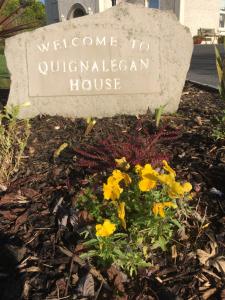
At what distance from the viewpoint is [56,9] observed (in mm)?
35000

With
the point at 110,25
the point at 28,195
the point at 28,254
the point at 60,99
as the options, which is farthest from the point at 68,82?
the point at 28,254

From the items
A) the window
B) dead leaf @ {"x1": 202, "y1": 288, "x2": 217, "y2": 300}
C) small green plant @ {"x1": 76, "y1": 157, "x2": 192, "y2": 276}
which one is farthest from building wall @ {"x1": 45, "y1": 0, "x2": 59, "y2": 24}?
dead leaf @ {"x1": 202, "y1": 288, "x2": 217, "y2": 300}

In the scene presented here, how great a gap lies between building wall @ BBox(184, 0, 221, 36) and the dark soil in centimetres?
2445

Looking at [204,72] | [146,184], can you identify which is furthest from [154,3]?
[146,184]

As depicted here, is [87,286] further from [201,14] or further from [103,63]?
[201,14]

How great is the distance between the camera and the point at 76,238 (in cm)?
220

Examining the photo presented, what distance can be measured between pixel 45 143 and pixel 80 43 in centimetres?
124

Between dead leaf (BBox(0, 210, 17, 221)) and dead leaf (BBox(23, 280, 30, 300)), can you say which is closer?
dead leaf (BBox(23, 280, 30, 300))

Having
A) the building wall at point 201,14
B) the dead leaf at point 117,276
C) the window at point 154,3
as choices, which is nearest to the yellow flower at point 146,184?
the dead leaf at point 117,276

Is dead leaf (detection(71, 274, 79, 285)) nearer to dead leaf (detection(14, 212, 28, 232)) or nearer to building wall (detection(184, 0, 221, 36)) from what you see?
dead leaf (detection(14, 212, 28, 232))

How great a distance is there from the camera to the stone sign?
4.08 m

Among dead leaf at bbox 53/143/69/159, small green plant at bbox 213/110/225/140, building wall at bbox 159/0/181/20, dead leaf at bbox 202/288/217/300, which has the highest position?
building wall at bbox 159/0/181/20

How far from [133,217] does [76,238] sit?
0.37m

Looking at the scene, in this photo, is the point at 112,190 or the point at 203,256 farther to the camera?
the point at 203,256
